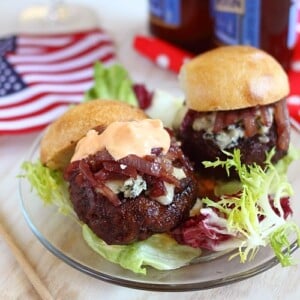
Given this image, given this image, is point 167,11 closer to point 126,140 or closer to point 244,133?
point 244,133

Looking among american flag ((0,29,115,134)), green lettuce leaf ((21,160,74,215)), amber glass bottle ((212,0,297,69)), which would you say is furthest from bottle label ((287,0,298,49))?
green lettuce leaf ((21,160,74,215))

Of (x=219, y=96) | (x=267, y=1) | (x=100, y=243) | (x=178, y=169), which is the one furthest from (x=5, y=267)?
(x=267, y=1)

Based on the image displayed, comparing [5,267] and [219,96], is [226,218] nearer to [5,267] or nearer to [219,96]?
[219,96]

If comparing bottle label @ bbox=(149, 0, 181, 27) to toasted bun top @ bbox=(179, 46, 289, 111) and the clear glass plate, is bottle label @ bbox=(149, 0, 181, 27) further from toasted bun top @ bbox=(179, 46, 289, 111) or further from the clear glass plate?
the clear glass plate

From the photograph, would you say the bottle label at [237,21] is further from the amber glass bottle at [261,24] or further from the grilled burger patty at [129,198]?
the grilled burger patty at [129,198]

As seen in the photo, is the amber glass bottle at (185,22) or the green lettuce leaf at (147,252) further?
the amber glass bottle at (185,22)

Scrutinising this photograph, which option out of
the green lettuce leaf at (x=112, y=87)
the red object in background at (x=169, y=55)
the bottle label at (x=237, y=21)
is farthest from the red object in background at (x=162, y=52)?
the green lettuce leaf at (x=112, y=87)
